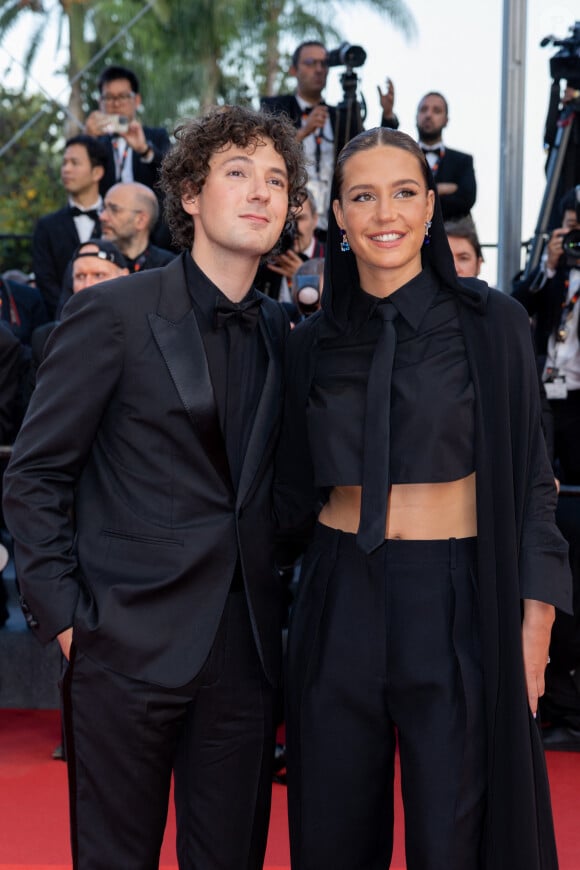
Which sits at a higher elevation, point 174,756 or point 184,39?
point 184,39

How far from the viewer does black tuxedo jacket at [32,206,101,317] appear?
5.94m

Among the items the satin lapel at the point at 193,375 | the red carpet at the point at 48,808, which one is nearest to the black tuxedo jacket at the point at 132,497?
the satin lapel at the point at 193,375

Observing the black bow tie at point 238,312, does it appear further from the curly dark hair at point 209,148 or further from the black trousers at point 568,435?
the black trousers at point 568,435

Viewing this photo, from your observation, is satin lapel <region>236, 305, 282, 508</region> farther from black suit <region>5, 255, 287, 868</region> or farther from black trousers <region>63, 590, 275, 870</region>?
black trousers <region>63, 590, 275, 870</region>

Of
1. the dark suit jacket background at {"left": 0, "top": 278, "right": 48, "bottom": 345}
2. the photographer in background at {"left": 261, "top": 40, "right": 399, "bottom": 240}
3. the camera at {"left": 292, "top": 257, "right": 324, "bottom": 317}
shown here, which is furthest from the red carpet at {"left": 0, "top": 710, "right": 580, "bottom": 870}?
the photographer in background at {"left": 261, "top": 40, "right": 399, "bottom": 240}

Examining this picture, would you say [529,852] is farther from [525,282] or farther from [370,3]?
[370,3]

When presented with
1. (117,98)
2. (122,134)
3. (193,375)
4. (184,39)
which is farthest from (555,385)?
(184,39)

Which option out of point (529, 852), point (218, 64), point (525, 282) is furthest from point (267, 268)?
point (218, 64)

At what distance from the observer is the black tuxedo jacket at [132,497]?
2178 millimetres

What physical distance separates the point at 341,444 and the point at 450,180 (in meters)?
4.09

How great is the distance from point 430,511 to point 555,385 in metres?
2.74

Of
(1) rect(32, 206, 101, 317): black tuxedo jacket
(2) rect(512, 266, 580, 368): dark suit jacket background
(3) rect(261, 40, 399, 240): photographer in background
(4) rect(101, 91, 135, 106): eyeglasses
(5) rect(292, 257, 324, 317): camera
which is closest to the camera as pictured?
(5) rect(292, 257, 324, 317): camera

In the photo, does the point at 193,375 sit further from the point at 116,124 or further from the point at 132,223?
the point at 116,124

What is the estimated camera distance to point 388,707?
2229mm
